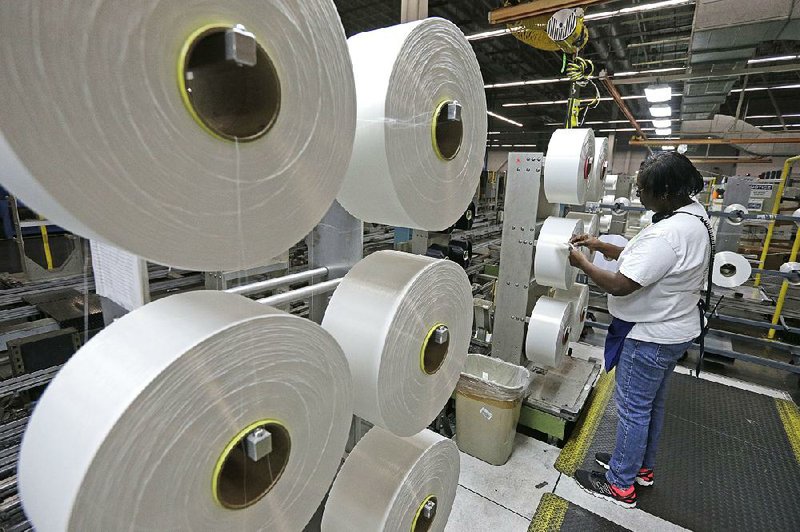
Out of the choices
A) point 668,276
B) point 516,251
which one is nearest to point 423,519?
point 668,276

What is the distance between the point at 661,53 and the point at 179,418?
9750 millimetres

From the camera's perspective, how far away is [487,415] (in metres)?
2.25

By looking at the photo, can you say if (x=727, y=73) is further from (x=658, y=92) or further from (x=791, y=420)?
(x=791, y=420)

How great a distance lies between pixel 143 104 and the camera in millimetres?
405

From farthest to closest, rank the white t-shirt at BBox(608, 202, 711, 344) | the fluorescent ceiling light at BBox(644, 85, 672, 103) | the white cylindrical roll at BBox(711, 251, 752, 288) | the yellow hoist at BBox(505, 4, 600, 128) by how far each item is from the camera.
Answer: the fluorescent ceiling light at BBox(644, 85, 672, 103), the white cylindrical roll at BBox(711, 251, 752, 288), the yellow hoist at BBox(505, 4, 600, 128), the white t-shirt at BBox(608, 202, 711, 344)

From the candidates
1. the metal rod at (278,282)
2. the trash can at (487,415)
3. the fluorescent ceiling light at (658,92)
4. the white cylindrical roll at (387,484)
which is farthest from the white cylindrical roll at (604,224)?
the metal rod at (278,282)

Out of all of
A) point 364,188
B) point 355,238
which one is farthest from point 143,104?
point 355,238

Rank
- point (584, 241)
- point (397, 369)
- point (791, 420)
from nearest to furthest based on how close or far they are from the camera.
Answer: point (397, 369)
point (584, 241)
point (791, 420)

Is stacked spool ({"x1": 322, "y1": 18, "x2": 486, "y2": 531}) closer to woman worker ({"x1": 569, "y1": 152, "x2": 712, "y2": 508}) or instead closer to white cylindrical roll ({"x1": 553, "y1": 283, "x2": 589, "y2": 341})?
woman worker ({"x1": 569, "y1": 152, "x2": 712, "y2": 508})

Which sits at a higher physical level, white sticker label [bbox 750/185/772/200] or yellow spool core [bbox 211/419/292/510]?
white sticker label [bbox 750/185/772/200]

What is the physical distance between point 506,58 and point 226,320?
9.68 metres

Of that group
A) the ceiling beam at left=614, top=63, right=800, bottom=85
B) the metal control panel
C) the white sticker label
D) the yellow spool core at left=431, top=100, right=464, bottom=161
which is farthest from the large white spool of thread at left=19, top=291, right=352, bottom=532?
the ceiling beam at left=614, top=63, right=800, bottom=85

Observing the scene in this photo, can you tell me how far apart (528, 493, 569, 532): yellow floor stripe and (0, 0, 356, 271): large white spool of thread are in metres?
2.02

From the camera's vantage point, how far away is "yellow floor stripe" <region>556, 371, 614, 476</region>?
7.67 ft
